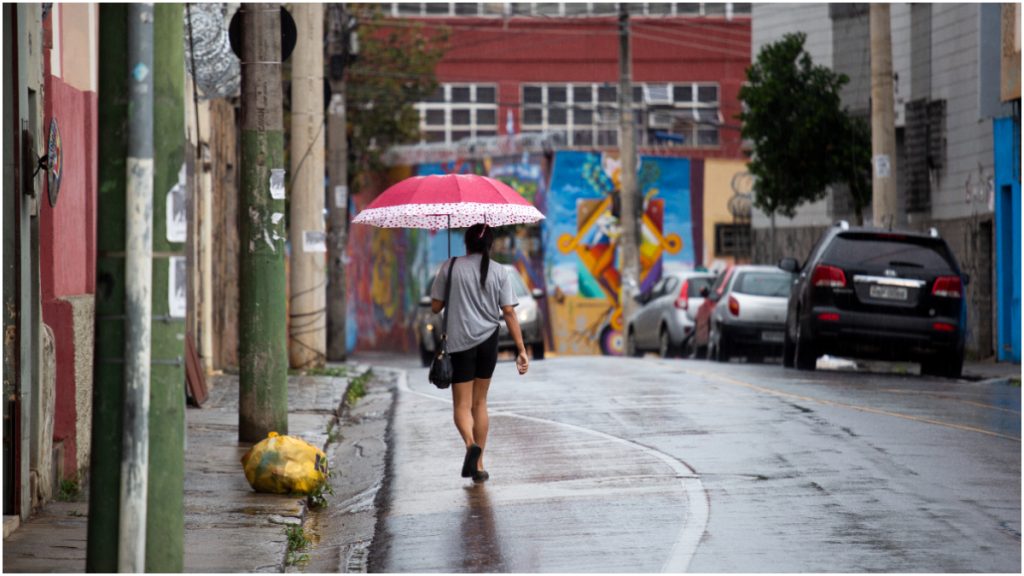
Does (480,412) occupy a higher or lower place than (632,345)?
higher

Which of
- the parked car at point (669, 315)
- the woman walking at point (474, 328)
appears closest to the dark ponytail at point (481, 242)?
the woman walking at point (474, 328)

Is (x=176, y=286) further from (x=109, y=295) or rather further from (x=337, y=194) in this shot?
(x=337, y=194)

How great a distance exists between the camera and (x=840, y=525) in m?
8.92

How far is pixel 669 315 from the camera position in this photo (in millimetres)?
29953

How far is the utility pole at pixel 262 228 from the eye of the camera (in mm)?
13094

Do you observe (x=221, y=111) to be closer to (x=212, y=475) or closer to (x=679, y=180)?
(x=212, y=475)

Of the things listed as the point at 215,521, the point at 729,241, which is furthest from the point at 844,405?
the point at 729,241

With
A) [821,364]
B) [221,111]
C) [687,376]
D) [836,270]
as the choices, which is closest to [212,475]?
[687,376]

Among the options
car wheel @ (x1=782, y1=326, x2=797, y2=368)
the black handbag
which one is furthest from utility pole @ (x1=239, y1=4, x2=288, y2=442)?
car wheel @ (x1=782, y1=326, x2=797, y2=368)

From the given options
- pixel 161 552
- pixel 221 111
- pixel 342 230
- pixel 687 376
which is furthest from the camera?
pixel 342 230

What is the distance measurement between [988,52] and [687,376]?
1179cm

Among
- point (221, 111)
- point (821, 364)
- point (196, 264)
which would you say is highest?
point (221, 111)

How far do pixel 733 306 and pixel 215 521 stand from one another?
1654 cm

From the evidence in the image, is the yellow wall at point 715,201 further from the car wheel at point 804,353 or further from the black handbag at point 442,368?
Result: the black handbag at point 442,368
